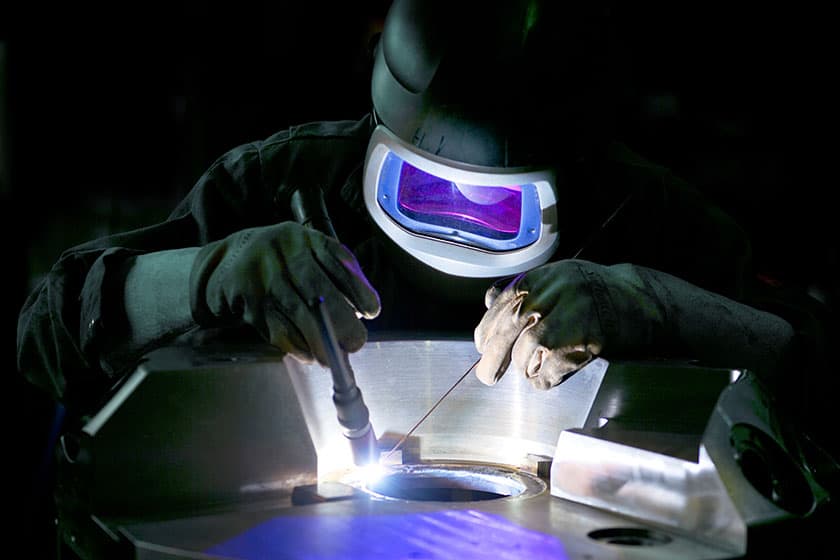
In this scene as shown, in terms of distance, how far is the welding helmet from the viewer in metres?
1.35

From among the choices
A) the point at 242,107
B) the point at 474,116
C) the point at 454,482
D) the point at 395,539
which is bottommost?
the point at 454,482

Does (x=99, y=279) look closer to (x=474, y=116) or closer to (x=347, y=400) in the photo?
(x=347, y=400)

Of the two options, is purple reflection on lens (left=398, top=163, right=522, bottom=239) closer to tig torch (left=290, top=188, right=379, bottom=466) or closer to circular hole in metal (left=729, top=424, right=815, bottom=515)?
tig torch (left=290, top=188, right=379, bottom=466)

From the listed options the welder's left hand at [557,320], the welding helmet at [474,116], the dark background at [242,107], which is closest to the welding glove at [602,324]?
the welder's left hand at [557,320]

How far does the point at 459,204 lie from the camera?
156 centimetres

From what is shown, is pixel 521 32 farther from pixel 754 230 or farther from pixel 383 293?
pixel 754 230

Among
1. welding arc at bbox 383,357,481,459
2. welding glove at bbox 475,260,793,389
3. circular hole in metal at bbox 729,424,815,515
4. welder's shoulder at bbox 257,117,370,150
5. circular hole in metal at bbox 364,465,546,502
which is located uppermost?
welder's shoulder at bbox 257,117,370,150

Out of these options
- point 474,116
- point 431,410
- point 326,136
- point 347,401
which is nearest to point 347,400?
point 347,401

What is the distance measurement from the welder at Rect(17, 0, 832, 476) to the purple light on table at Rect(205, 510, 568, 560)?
0.27m

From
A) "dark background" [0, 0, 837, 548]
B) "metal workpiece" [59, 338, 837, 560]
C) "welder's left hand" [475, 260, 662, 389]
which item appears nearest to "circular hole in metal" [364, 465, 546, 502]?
"metal workpiece" [59, 338, 837, 560]

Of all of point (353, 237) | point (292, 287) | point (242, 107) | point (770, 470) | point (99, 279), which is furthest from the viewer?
point (242, 107)

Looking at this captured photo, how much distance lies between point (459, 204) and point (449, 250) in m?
0.08

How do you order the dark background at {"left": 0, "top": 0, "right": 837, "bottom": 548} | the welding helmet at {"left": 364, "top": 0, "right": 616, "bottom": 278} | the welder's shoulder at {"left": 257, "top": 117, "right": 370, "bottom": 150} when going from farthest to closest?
the dark background at {"left": 0, "top": 0, "right": 837, "bottom": 548}
the welder's shoulder at {"left": 257, "top": 117, "right": 370, "bottom": 150}
the welding helmet at {"left": 364, "top": 0, "right": 616, "bottom": 278}

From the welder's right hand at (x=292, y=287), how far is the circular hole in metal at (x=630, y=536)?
0.43 metres
